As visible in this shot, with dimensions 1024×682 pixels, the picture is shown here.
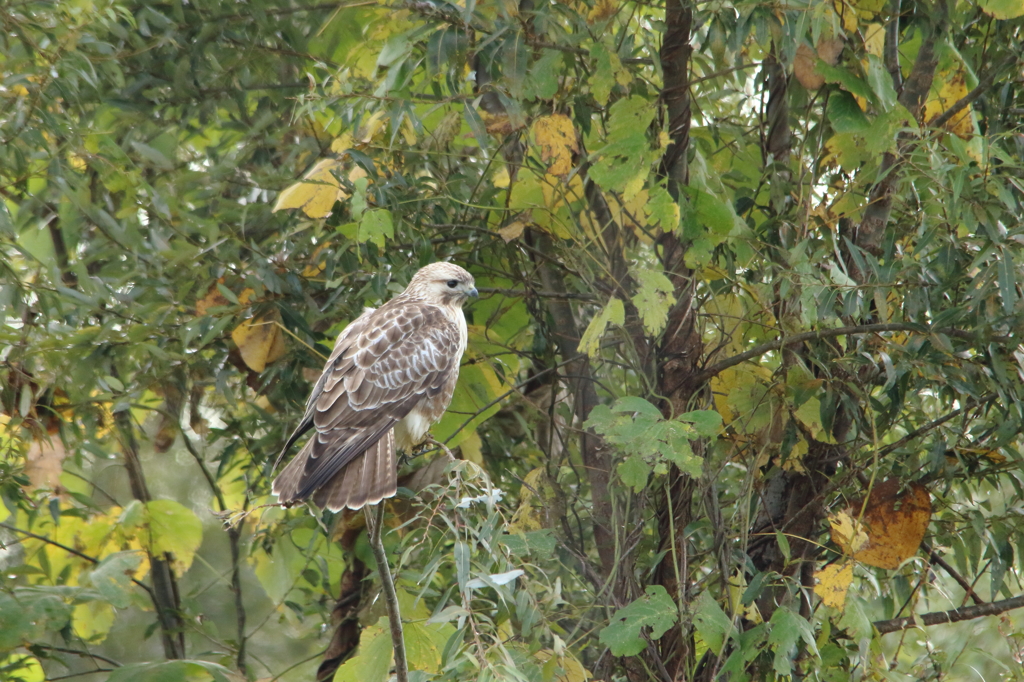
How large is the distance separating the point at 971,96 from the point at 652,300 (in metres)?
1.23

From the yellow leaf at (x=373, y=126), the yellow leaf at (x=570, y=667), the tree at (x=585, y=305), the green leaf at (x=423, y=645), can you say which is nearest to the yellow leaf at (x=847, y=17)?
the tree at (x=585, y=305)

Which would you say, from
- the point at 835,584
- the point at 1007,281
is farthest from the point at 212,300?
the point at 1007,281

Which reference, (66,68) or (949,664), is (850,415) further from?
(66,68)

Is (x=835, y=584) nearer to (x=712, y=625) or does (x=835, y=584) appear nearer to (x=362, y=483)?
(x=712, y=625)

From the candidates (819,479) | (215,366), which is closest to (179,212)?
(215,366)

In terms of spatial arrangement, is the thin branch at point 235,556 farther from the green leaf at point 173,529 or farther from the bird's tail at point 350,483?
the bird's tail at point 350,483

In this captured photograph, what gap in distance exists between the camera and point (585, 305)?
3.80 m

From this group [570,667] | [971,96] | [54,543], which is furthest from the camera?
[54,543]

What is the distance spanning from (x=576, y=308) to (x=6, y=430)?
6.79 ft

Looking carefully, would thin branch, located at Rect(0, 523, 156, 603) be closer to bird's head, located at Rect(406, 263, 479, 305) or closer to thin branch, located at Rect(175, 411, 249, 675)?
thin branch, located at Rect(175, 411, 249, 675)

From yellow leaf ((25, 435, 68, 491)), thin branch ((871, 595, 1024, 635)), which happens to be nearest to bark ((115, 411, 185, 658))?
yellow leaf ((25, 435, 68, 491))

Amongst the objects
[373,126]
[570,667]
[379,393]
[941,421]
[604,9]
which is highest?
[604,9]

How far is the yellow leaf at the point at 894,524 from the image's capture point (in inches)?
121

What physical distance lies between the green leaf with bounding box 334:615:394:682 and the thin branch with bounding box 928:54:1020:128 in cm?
229
